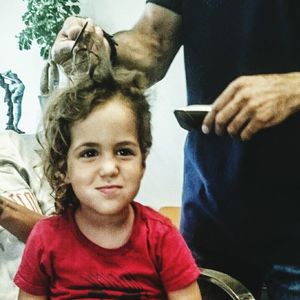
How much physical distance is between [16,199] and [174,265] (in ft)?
2.28

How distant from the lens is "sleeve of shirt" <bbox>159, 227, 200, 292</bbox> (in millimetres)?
977

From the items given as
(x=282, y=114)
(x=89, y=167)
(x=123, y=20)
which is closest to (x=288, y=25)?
(x=282, y=114)

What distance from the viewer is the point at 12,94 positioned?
300cm

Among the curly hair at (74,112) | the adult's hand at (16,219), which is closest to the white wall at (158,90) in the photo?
the adult's hand at (16,219)

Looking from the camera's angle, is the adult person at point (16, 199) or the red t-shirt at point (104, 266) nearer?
the red t-shirt at point (104, 266)

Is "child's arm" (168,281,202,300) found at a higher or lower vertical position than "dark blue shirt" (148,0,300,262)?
lower

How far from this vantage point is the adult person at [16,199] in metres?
1.39

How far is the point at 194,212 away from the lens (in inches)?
51.5

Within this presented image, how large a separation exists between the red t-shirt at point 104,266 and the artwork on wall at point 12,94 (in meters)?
2.10

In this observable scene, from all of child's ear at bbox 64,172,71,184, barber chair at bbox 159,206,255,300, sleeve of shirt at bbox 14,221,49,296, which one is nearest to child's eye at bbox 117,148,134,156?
child's ear at bbox 64,172,71,184

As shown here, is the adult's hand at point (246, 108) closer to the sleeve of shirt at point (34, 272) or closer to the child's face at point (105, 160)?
the child's face at point (105, 160)

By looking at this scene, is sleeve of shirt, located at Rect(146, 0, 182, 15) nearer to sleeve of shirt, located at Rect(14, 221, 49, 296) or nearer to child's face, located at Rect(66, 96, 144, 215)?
child's face, located at Rect(66, 96, 144, 215)

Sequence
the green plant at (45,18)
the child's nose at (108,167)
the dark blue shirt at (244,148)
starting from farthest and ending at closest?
the green plant at (45,18)
the dark blue shirt at (244,148)
the child's nose at (108,167)

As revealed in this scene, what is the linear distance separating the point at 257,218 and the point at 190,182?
196 mm
